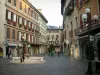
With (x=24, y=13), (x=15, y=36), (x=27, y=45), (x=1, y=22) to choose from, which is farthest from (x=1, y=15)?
(x=27, y=45)

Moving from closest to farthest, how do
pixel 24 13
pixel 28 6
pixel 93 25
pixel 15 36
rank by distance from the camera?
pixel 93 25
pixel 15 36
pixel 24 13
pixel 28 6

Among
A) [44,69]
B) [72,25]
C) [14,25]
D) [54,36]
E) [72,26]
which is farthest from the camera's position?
[54,36]

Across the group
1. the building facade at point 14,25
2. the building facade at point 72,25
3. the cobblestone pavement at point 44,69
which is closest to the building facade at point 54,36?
the building facade at point 14,25

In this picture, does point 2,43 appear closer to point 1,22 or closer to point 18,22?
point 1,22

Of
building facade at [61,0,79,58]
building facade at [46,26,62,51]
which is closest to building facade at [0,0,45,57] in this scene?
building facade at [61,0,79,58]

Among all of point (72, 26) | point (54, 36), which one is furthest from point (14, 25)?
point (54, 36)

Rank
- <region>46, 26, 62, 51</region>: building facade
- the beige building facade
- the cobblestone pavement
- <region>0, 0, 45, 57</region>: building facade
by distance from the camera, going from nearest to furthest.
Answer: the cobblestone pavement → the beige building facade → <region>0, 0, 45, 57</region>: building facade → <region>46, 26, 62, 51</region>: building facade

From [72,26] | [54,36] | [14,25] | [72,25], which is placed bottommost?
[72,26]

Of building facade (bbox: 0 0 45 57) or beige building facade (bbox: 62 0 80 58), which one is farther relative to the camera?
building facade (bbox: 0 0 45 57)

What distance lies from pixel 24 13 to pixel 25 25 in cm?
295

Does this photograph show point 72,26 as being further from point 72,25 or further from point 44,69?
point 44,69

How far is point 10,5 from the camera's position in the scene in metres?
37.8

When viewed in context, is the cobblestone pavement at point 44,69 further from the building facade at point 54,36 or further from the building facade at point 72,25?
the building facade at point 54,36

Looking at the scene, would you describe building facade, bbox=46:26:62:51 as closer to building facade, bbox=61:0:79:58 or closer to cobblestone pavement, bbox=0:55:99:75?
building facade, bbox=61:0:79:58
